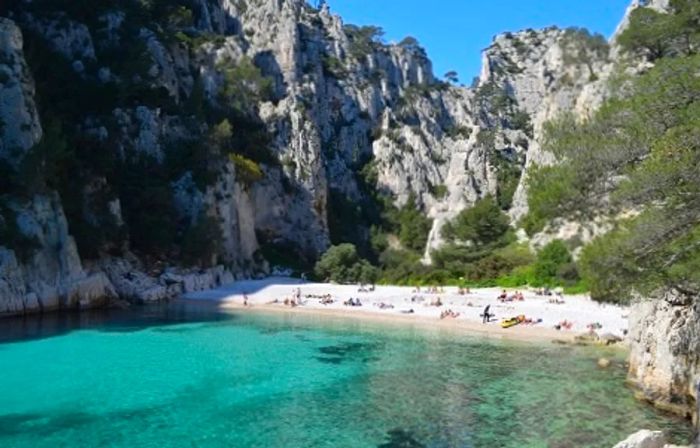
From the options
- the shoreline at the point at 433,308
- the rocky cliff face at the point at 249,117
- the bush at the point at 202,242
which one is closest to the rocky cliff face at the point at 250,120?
→ the rocky cliff face at the point at 249,117

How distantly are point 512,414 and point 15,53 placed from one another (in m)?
37.7

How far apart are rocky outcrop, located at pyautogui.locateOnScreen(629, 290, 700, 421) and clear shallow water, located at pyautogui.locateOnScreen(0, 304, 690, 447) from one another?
0.72m

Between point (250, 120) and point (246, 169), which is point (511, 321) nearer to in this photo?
point (246, 169)

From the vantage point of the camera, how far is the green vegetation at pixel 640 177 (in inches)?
379

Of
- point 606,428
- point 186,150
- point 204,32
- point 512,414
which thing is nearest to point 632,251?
point 606,428

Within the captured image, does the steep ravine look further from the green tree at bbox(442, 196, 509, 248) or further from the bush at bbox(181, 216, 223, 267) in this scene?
the green tree at bbox(442, 196, 509, 248)

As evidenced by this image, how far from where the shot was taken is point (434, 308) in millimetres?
39906

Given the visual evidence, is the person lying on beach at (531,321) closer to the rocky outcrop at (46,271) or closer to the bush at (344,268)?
the bush at (344,268)

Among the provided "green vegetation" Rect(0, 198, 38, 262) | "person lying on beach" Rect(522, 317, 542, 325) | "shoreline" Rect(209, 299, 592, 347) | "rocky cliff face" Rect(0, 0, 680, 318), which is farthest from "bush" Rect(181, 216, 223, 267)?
"person lying on beach" Rect(522, 317, 542, 325)

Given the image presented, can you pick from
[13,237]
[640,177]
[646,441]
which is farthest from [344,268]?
[640,177]

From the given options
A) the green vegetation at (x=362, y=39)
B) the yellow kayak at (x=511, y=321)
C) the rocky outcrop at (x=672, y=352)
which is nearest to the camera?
the rocky outcrop at (x=672, y=352)

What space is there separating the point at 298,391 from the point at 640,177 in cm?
1281

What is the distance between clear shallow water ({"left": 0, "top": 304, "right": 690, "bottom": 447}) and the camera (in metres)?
14.5

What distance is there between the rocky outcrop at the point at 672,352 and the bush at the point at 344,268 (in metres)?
40.7
